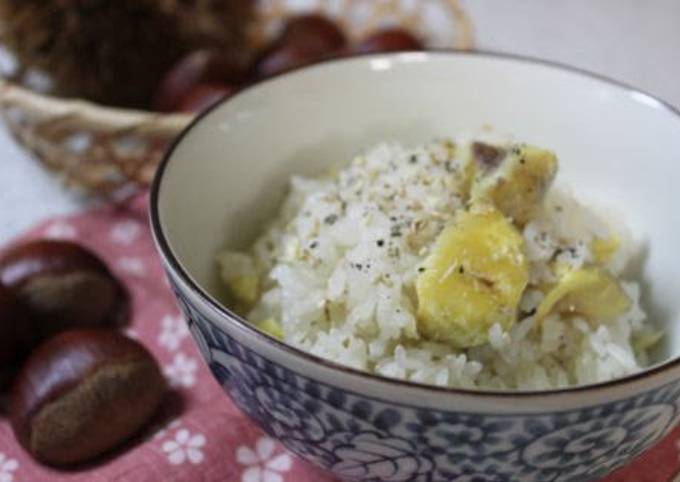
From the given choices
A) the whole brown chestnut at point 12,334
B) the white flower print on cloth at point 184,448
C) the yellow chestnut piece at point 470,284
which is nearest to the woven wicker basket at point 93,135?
the whole brown chestnut at point 12,334

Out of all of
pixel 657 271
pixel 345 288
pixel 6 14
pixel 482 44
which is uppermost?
pixel 657 271

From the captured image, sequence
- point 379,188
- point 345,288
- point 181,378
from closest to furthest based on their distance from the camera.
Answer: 1. point 345,288
2. point 379,188
3. point 181,378

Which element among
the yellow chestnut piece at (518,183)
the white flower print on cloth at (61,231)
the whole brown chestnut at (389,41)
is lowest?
the white flower print on cloth at (61,231)

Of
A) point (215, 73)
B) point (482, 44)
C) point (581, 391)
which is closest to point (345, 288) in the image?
point (581, 391)

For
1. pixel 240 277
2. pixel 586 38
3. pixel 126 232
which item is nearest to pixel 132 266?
pixel 126 232

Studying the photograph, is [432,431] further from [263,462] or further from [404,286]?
[263,462]

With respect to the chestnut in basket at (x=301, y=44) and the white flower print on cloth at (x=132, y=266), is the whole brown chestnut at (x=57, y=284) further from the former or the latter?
the chestnut in basket at (x=301, y=44)

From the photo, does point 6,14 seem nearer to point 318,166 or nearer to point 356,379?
point 318,166
